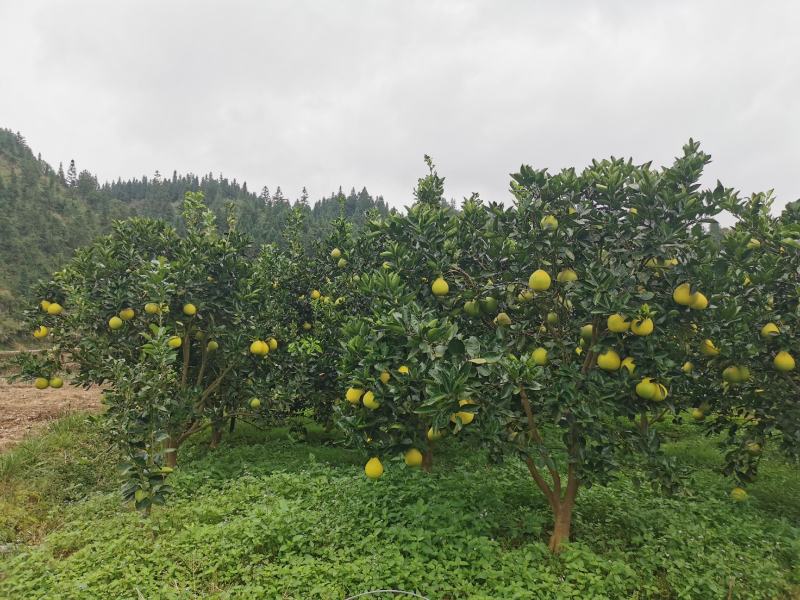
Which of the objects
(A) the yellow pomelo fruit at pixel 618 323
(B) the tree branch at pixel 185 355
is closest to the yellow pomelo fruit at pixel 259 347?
(B) the tree branch at pixel 185 355

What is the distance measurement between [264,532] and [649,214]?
4.61 metres

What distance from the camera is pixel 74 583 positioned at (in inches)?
155

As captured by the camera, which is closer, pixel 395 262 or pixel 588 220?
pixel 588 220

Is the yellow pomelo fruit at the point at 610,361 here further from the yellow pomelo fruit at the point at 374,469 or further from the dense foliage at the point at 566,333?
the yellow pomelo fruit at the point at 374,469

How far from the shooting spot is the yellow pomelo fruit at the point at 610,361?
3.95 m

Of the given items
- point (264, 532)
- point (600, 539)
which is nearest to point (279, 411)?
point (264, 532)

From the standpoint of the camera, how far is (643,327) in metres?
3.65

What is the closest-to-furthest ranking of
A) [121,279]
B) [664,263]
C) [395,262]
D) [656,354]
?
1. [656,354]
2. [664,263]
3. [395,262]
4. [121,279]

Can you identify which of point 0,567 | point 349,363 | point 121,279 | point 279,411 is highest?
point 121,279

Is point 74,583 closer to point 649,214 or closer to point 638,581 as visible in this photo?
point 638,581

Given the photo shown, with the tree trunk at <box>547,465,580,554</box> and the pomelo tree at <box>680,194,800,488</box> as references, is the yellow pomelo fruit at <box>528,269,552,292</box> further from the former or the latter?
the tree trunk at <box>547,465,580,554</box>

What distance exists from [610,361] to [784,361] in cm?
183

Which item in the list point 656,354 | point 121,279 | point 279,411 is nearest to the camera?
point 656,354

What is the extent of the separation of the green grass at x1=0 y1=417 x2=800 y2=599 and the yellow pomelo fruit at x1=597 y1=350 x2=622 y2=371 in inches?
64.9
